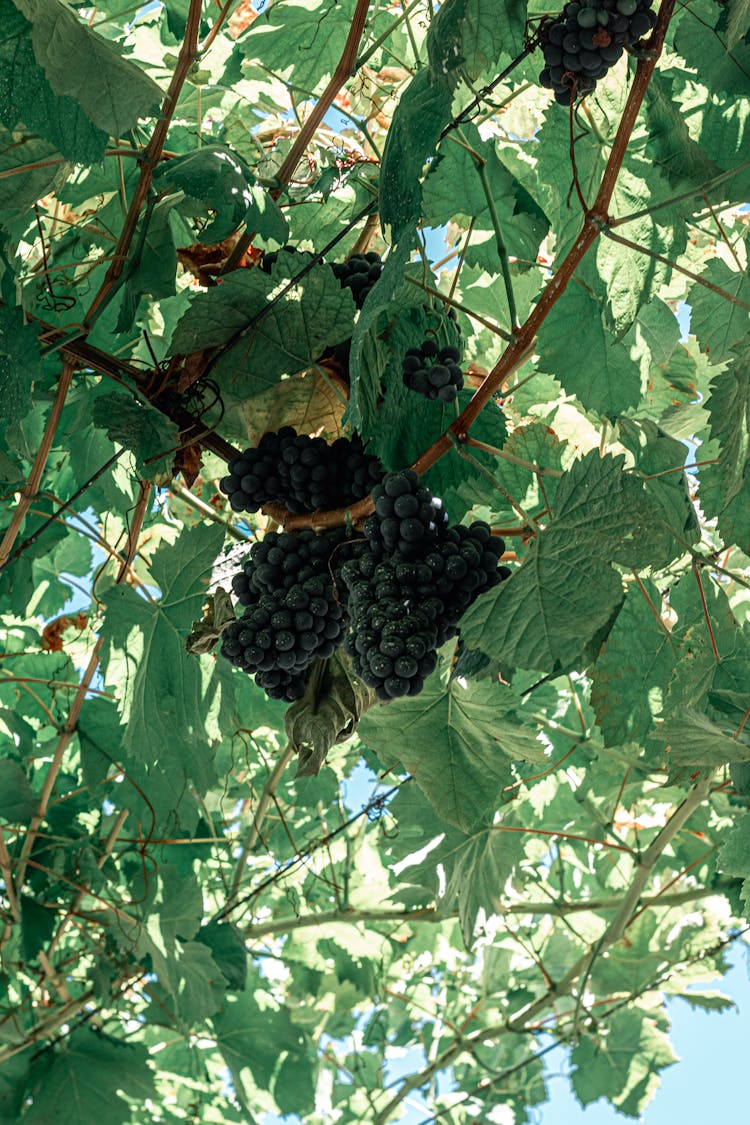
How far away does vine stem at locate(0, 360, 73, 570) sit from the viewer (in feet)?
5.03

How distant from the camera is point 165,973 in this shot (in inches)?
84.9

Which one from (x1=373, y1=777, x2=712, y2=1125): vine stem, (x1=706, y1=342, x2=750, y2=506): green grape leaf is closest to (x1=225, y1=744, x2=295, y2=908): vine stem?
(x1=373, y1=777, x2=712, y2=1125): vine stem

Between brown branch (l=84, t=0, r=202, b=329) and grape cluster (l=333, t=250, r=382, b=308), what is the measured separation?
256 millimetres

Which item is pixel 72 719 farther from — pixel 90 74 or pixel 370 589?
pixel 90 74

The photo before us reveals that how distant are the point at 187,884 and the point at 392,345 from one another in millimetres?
1383

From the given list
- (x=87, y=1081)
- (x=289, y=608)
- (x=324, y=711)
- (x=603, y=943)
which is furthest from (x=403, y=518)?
(x=87, y=1081)

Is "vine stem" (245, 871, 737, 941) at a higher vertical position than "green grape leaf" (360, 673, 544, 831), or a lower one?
higher

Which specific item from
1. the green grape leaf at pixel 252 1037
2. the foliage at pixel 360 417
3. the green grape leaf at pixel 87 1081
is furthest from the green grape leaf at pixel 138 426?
the green grape leaf at pixel 252 1037

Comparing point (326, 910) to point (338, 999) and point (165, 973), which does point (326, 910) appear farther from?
point (165, 973)

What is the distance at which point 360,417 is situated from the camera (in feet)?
3.72

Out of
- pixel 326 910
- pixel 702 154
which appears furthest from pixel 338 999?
pixel 702 154

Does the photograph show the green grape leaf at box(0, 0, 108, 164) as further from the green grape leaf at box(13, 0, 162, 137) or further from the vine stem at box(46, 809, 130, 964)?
the vine stem at box(46, 809, 130, 964)

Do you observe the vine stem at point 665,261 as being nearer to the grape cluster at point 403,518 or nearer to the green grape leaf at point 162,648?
the grape cluster at point 403,518

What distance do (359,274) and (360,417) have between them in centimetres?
37
